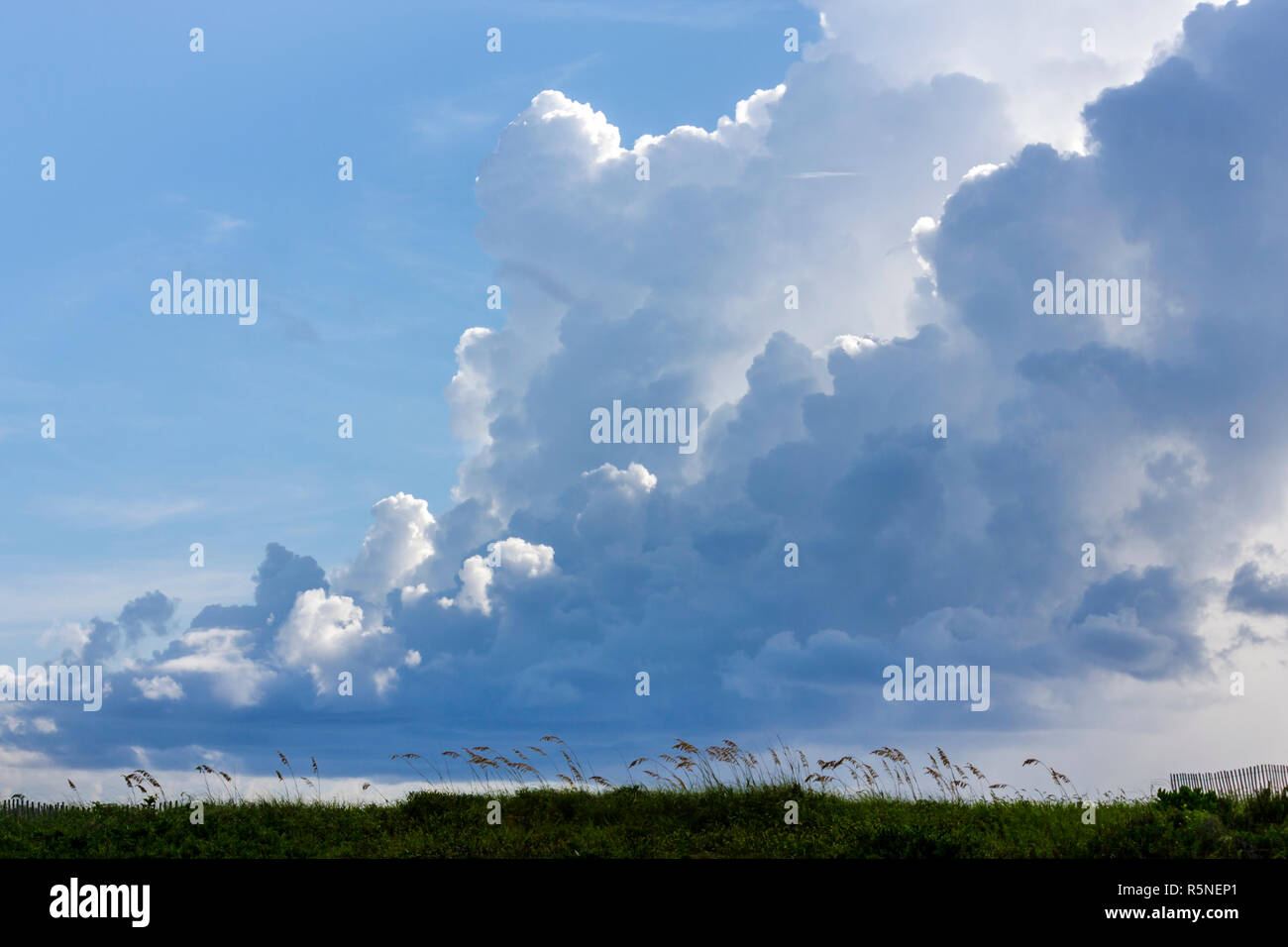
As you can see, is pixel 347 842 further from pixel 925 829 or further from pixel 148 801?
pixel 925 829

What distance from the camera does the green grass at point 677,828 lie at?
55.0 ft

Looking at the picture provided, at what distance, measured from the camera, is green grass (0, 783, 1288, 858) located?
16766mm

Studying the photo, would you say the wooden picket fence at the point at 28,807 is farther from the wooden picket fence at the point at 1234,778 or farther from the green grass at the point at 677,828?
the wooden picket fence at the point at 1234,778

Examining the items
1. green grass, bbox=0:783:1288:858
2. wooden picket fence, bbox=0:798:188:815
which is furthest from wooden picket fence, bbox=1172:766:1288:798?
wooden picket fence, bbox=0:798:188:815

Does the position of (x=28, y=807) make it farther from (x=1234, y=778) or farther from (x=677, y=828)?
(x=1234, y=778)

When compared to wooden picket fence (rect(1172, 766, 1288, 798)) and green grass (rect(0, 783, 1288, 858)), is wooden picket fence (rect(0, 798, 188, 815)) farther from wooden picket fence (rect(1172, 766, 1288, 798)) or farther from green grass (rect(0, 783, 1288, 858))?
wooden picket fence (rect(1172, 766, 1288, 798))

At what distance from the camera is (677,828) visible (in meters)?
19.5

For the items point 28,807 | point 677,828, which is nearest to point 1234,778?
point 677,828

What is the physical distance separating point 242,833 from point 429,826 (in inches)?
139

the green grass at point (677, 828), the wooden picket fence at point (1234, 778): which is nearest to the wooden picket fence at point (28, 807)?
the green grass at point (677, 828)
